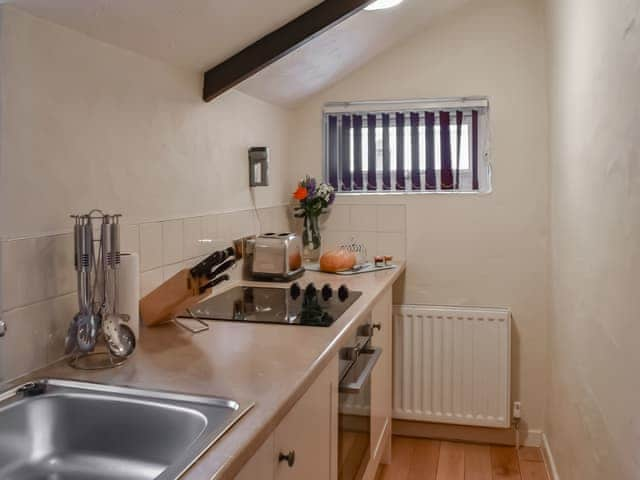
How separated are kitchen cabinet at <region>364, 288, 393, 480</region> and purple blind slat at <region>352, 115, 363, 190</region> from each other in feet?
2.49

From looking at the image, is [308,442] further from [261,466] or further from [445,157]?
[445,157]

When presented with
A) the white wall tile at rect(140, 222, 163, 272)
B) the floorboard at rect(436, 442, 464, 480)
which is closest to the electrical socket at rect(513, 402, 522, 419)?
the floorboard at rect(436, 442, 464, 480)

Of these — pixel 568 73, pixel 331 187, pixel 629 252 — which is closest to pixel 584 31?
pixel 568 73

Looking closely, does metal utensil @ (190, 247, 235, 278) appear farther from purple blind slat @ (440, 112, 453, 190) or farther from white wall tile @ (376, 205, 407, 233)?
purple blind slat @ (440, 112, 453, 190)

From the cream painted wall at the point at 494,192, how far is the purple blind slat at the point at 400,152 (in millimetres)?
101

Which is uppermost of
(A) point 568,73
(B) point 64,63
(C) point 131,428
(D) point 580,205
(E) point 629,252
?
(A) point 568,73

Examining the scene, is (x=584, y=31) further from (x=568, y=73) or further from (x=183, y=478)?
(x=183, y=478)

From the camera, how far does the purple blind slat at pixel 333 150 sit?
3.21 metres

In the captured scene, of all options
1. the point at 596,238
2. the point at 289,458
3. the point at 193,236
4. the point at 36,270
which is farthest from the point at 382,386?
the point at 36,270

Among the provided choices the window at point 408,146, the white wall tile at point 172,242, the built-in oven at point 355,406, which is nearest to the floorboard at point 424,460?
the built-in oven at point 355,406

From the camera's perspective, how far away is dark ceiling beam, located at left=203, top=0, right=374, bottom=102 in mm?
2035

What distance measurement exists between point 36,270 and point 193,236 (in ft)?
2.62

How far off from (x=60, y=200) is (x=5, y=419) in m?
0.54

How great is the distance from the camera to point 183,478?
832mm
